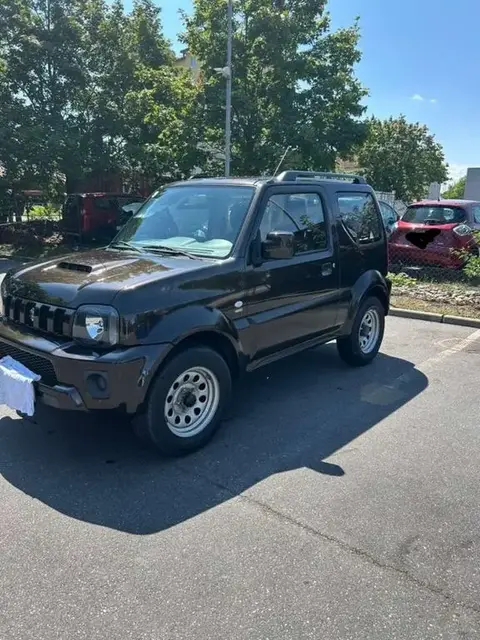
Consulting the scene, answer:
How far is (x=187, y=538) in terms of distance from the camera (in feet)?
9.40

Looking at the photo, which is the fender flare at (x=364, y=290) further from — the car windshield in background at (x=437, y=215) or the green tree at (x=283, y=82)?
the green tree at (x=283, y=82)

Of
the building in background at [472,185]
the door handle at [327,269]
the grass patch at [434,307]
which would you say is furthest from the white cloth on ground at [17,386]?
the building in background at [472,185]

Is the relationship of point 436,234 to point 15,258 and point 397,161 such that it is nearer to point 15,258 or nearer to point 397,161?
point 15,258

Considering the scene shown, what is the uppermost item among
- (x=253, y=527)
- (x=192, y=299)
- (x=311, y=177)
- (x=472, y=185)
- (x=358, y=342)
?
(x=472, y=185)

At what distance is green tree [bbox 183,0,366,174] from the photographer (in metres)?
15.4

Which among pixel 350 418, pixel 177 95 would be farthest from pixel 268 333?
pixel 177 95

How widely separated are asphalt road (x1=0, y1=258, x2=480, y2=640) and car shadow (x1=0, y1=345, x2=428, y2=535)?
15mm

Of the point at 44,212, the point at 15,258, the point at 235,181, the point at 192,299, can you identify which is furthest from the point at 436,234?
the point at 44,212

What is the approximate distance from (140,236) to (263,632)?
10.9ft

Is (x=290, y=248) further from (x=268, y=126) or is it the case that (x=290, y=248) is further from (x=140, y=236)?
(x=268, y=126)

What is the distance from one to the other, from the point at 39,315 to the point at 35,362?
1.07 ft

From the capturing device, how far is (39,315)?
3619 mm

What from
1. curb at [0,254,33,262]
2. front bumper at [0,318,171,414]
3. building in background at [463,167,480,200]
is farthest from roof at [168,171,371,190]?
building in background at [463,167,480,200]

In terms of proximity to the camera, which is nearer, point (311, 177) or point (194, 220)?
point (194, 220)
